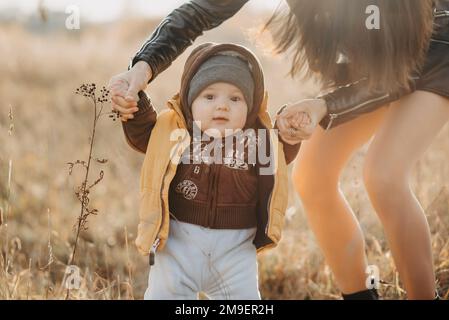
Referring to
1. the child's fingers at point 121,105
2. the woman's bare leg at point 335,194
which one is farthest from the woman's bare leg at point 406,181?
the child's fingers at point 121,105

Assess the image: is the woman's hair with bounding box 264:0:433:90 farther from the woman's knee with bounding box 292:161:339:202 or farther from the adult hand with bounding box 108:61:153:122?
the adult hand with bounding box 108:61:153:122

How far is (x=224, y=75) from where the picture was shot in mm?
2438

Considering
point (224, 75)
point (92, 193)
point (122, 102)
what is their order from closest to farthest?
point (122, 102) < point (224, 75) < point (92, 193)

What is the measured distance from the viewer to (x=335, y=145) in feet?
9.70

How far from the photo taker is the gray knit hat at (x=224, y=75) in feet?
8.00

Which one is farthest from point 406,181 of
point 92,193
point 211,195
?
point 92,193

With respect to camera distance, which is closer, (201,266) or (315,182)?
(201,266)

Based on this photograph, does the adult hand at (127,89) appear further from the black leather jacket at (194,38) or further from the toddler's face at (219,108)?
the toddler's face at (219,108)

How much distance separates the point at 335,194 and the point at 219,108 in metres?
0.81

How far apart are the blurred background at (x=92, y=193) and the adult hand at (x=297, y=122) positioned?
0.51 meters

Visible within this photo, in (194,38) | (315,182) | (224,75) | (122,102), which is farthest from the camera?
(315,182)

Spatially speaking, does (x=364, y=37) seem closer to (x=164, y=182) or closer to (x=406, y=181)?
(x=406, y=181)

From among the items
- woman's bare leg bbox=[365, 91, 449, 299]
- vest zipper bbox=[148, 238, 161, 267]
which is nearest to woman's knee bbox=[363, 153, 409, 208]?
woman's bare leg bbox=[365, 91, 449, 299]
